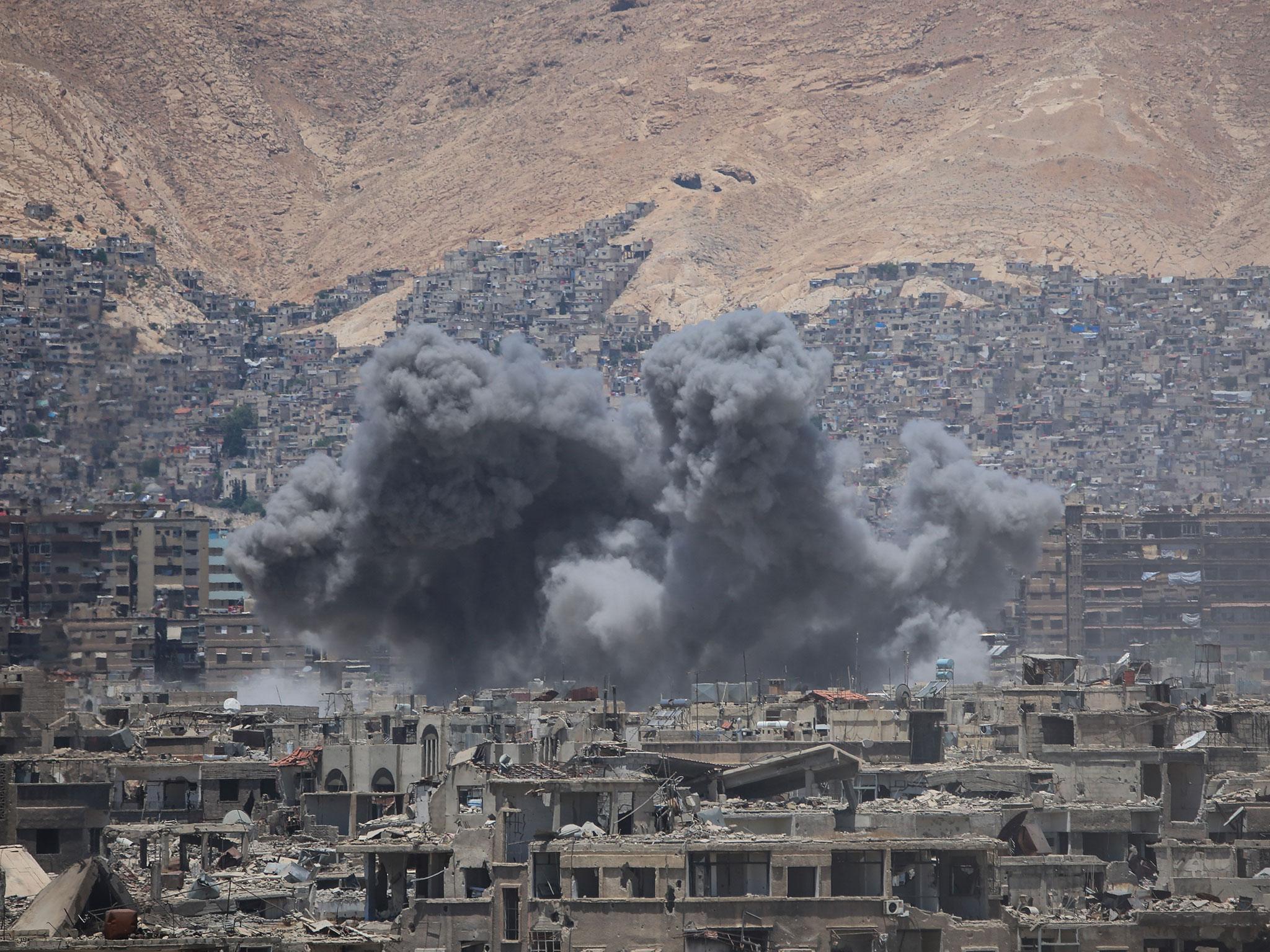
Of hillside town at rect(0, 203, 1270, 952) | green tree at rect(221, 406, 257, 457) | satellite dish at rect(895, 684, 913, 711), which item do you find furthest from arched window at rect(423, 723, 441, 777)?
green tree at rect(221, 406, 257, 457)

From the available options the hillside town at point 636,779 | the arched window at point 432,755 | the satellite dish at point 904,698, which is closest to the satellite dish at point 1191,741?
the hillside town at point 636,779

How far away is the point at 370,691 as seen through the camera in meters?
88.5

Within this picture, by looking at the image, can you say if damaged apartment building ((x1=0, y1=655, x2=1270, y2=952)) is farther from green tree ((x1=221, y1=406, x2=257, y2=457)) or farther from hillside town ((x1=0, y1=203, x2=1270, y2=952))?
green tree ((x1=221, y1=406, x2=257, y2=457))

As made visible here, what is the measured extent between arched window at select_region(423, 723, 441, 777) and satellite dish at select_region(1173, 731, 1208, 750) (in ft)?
38.5

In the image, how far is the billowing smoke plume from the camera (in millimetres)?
88438

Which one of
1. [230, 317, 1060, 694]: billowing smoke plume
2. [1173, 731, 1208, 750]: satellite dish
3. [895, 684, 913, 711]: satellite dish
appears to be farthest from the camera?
[230, 317, 1060, 694]: billowing smoke plume

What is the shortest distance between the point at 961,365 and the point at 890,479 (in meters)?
27.7

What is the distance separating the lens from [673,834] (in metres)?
36.7

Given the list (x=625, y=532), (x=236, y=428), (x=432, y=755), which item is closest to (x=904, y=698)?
(x=432, y=755)

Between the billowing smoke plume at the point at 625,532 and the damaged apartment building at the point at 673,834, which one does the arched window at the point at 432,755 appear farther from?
the billowing smoke plume at the point at 625,532

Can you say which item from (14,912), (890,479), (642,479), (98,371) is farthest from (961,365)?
(14,912)

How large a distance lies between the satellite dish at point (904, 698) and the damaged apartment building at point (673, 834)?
10.8ft

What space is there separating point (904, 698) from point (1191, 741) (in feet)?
44.2

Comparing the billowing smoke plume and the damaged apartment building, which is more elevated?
the billowing smoke plume
